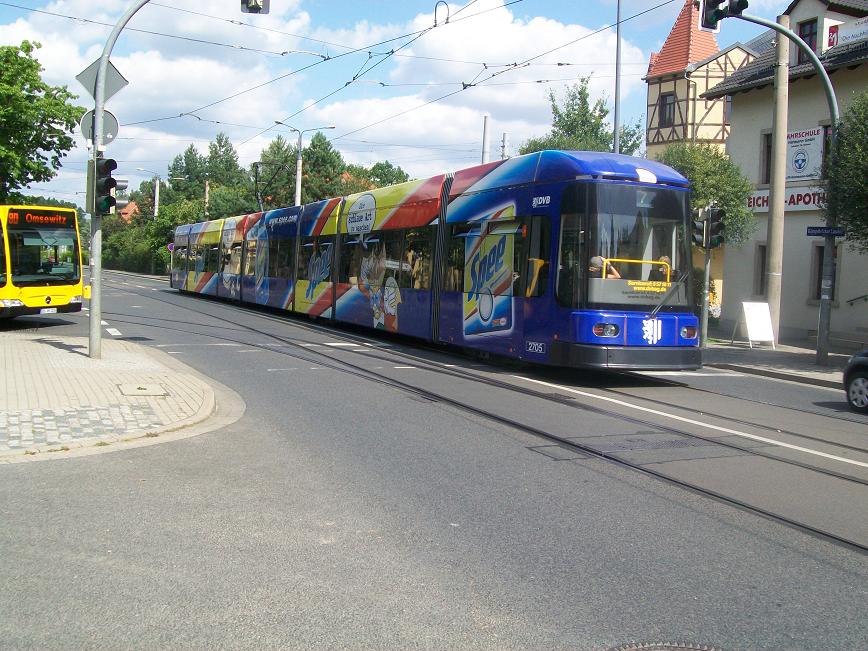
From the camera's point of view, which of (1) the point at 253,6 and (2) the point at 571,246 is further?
(1) the point at 253,6

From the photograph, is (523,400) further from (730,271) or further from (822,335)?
(730,271)

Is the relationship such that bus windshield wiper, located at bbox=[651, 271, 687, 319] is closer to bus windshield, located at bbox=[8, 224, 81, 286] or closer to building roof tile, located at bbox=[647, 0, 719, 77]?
bus windshield, located at bbox=[8, 224, 81, 286]

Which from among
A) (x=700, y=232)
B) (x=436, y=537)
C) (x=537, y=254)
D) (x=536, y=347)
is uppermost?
(x=700, y=232)

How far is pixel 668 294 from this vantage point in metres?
12.7

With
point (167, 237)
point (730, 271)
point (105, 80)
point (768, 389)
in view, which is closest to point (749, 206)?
point (730, 271)

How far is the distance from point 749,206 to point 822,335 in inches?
379

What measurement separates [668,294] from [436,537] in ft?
27.2

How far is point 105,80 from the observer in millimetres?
13047

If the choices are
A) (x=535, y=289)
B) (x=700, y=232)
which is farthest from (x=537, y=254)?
(x=700, y=232)

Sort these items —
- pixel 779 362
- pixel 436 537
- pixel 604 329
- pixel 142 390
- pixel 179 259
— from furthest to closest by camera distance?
pixel 179 259, pixel 779 362, pixel 604 329, pixel 142 390, pixel 436 537

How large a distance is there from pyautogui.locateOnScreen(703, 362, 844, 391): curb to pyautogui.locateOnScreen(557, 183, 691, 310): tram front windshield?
4.01m

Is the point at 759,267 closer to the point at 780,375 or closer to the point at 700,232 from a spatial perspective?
the point at 700,232

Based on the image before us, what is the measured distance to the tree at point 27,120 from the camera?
20375 millimetres

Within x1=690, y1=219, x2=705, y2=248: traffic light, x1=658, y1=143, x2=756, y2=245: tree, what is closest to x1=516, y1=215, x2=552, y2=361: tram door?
x1=690, y1=219, x2=705, y2=248: traffic light
